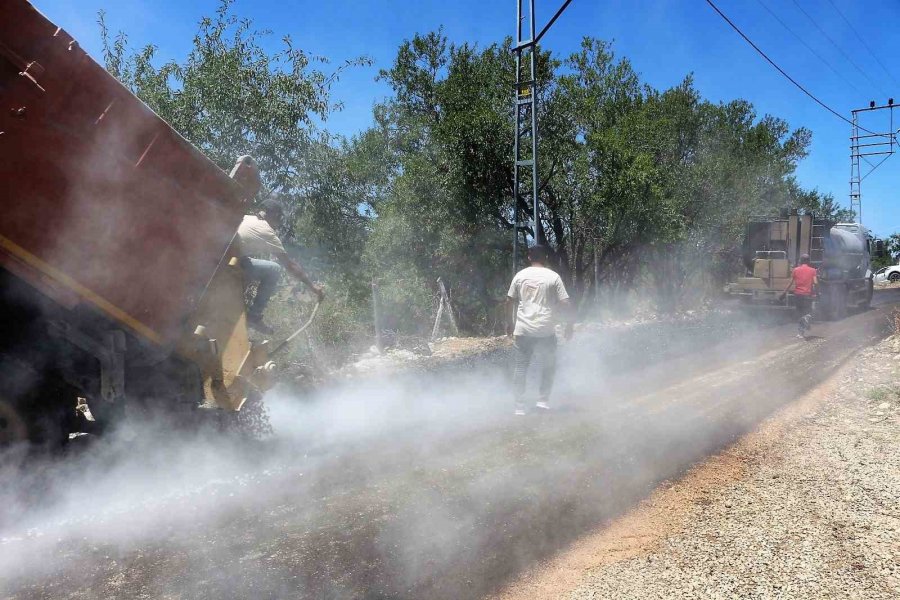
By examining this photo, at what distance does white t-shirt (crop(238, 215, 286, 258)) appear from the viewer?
5148 millimetres

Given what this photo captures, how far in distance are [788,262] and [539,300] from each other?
13609 mm

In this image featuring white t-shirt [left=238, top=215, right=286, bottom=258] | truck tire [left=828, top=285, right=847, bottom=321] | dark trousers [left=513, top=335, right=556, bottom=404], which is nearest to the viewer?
white t-shirt [left=238, top=215, right=286, bottom=258]

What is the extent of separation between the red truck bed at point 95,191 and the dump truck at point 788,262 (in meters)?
16.3

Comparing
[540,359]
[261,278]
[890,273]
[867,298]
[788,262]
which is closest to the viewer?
[261,278]

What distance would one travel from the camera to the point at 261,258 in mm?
5887

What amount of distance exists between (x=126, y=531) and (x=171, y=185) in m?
2.23

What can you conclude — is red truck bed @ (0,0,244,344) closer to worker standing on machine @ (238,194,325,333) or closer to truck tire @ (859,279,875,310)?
worker standing on machine @ (238,194,325,333)

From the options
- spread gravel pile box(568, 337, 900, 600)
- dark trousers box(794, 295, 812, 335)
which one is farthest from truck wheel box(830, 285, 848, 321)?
spread gravel pile box(568, 337, 900, 600)

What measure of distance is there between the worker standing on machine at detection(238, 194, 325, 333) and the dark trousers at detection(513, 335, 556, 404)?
2.55 metres

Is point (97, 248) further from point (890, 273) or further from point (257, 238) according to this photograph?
point (890, 273)

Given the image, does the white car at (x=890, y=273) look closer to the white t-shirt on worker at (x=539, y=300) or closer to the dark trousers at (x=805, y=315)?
the dark trousers at (x=805, y=315)

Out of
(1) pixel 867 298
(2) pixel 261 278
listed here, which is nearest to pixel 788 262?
(1) pixel 867 298

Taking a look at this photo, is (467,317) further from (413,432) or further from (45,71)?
(45,71)

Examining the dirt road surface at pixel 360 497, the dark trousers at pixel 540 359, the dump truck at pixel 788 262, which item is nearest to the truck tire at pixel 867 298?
the dump truck at pixel 788 262
